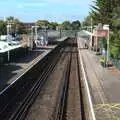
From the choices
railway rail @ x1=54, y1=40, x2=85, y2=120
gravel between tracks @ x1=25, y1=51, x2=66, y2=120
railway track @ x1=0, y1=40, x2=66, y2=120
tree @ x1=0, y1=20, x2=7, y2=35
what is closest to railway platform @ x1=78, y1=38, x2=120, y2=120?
railway rail @ x1=54, y1=40, x2=85, y2=120

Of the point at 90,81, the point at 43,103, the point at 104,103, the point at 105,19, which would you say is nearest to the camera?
the point at 104,103

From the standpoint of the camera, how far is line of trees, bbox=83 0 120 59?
1827 inches

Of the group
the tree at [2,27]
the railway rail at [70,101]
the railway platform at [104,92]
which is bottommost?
the railway rail at [70,101]

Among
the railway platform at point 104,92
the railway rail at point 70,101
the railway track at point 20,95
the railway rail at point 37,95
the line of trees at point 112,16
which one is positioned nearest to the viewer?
the railway platform at point 104,92

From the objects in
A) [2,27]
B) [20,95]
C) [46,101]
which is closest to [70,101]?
[46,101]

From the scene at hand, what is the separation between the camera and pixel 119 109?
21.9 metres

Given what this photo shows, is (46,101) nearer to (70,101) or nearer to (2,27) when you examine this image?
(70,101)

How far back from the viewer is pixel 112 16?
57281 millimetres

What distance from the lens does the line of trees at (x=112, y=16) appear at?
152 feet

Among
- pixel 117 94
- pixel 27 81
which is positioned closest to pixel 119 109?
pixel 117 94

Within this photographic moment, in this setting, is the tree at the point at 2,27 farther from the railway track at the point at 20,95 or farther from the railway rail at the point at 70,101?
the railway rail at the point at 70,101

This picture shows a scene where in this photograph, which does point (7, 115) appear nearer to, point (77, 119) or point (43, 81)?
point (77, 119)

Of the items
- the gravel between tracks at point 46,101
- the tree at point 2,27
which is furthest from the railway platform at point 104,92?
the tree at point 2,27

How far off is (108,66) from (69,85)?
36.1 feet
